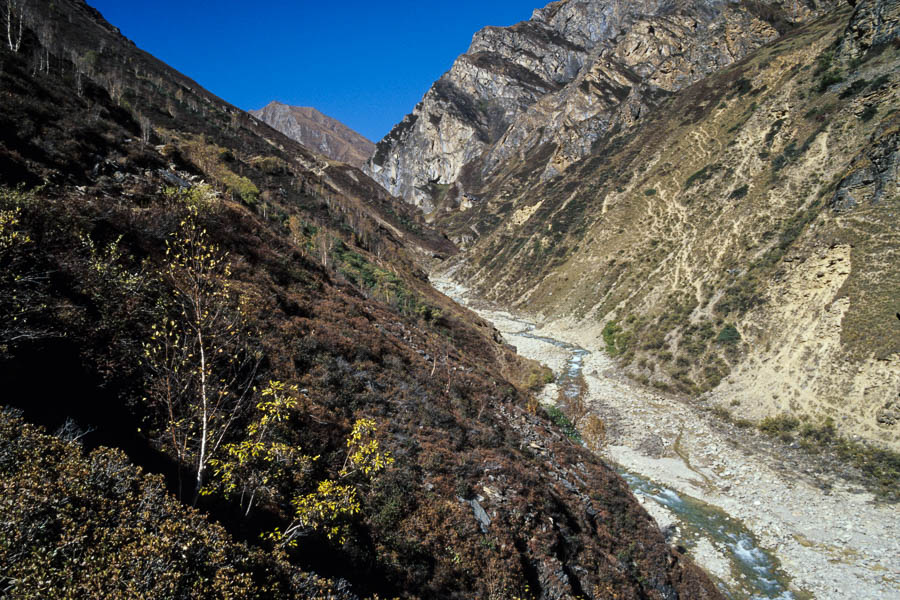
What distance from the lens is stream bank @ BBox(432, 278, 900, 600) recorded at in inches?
635

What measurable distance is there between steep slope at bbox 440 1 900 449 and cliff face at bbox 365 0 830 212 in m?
28.1

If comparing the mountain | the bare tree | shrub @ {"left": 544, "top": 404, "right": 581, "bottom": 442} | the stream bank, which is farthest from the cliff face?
the bare tree

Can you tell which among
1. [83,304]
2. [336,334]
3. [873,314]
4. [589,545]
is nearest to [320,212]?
[336,334]

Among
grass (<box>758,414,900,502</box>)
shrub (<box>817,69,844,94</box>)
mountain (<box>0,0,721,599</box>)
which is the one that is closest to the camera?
mountain (<box>0,0,721,599</box>)

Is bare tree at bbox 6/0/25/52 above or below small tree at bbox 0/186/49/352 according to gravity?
above

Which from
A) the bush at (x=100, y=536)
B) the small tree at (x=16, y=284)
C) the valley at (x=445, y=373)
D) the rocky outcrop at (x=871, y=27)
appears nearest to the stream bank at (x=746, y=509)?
the valley at (x=445, y=373)

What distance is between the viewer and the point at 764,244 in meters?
36.4

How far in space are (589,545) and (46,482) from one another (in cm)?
1388

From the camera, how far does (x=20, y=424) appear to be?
17.1 feet

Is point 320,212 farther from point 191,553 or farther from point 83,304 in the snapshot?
point 191,553

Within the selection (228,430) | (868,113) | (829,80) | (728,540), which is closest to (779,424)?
(728,540)

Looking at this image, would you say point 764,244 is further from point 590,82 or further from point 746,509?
point 590,82

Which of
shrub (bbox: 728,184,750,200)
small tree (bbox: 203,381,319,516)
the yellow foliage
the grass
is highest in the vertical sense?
shrub (bbox: 728,184,750,200)

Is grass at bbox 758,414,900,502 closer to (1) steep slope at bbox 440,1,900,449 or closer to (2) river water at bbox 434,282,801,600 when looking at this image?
(1) steep slope at bbox 440,1,900,449
